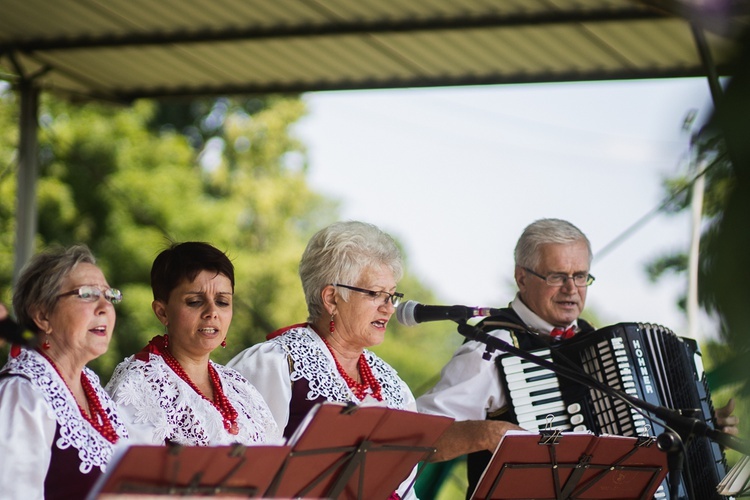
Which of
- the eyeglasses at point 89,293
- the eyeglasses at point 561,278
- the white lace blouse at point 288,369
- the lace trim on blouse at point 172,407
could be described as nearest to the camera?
the eyeglasses at point 89,293

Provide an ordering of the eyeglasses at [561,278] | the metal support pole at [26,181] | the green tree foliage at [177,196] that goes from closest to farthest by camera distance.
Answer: the eyeglasses at [561,278] < the metal support pole at [26,181] < the green tree foliage at [177,196]

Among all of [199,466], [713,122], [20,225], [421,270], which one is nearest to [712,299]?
[713,122]

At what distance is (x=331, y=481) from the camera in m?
2.70

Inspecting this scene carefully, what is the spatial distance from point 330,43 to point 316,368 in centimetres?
347

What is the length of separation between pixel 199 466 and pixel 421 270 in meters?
27.6

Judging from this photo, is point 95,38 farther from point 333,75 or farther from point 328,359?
point 328,359

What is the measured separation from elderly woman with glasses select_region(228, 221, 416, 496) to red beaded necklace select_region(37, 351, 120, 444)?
0.73m

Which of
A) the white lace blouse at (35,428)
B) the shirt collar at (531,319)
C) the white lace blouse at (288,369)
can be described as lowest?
the white lace blouse at (35,428)

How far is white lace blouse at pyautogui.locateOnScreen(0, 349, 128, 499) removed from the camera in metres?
2.43

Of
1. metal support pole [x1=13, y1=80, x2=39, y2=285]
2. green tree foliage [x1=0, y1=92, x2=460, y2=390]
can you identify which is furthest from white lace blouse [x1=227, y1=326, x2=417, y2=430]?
green tree foliage [x1=0, y1=92, x2=460, y2=390]

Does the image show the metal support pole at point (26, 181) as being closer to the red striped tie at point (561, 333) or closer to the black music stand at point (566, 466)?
the red striped tie at point (561, 333)

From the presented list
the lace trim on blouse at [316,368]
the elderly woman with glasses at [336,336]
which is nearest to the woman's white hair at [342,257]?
the elderly woman with glasses at [336,336]

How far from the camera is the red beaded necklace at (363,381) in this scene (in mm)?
3547

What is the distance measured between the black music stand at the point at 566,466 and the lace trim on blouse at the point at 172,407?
0.79 m
